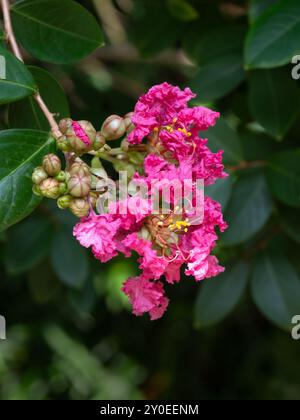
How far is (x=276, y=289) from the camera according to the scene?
5.30 ft

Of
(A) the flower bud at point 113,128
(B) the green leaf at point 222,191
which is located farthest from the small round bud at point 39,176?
(B) the green leaf at point 222,191

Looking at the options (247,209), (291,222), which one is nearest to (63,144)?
(247,209)

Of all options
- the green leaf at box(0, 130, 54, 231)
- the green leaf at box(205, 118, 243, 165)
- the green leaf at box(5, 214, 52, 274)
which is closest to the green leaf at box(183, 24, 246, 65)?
the green leaf at box(205, 118, 243, 165)

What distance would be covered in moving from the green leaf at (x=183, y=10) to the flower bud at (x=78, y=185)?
3.14 ft

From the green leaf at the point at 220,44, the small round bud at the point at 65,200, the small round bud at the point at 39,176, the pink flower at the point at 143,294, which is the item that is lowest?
the pink flower at the point at 143,294

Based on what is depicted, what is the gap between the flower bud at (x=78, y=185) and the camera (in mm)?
904

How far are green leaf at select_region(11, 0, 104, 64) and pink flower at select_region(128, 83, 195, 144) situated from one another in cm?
24

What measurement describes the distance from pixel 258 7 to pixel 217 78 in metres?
0.19

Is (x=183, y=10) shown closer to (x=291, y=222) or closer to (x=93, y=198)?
(x=291, y=222)

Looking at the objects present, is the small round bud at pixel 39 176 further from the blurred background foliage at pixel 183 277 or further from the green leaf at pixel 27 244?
the green leaf at pixel 27 244

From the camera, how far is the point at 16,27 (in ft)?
4.03

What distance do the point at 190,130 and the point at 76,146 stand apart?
168 millimetres

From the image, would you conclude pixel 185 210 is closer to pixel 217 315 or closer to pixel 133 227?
pixel 133 227
